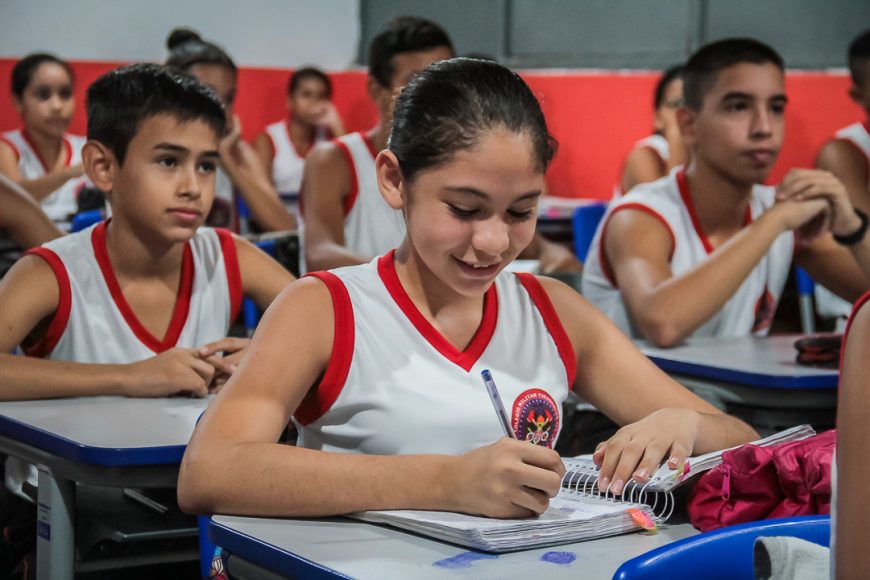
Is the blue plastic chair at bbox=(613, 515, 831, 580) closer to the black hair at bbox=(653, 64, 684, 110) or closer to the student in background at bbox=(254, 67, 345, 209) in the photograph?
the black hair at bbox=(653, 64, 684, 110)

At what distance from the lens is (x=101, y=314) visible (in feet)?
7.80

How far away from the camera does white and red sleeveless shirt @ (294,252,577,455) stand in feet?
5.26

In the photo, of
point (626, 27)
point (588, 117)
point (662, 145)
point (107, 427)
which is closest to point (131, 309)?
point (107, 427)

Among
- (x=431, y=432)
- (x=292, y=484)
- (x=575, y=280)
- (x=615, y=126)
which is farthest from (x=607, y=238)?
(x=615, y=126)

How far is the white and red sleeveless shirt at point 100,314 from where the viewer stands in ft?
7.70

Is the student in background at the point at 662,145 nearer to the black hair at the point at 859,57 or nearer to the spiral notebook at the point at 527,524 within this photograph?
the black hair at the point at 859,57

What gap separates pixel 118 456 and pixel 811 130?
15.1ft

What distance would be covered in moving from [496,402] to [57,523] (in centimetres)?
74

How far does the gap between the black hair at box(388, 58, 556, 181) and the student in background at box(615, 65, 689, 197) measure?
3.95 meters

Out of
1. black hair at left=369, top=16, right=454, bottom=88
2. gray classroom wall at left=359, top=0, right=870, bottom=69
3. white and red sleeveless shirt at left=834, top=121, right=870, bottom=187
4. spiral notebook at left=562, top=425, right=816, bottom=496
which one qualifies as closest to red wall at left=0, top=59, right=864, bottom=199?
gray classroom wall at left=359, top=0, right=870, bottom=69

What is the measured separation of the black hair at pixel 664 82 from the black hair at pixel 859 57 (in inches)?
56.8

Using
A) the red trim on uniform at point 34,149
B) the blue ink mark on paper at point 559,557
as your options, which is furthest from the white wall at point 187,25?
the blue ink mark on paper at point 559,557

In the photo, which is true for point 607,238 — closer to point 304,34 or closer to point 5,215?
point 5,215

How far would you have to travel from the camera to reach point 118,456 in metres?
1.71
